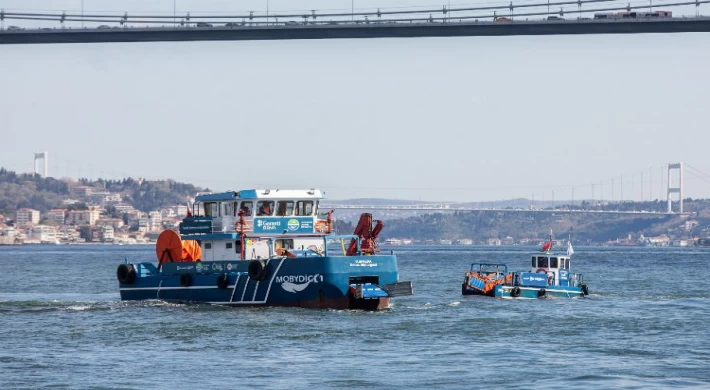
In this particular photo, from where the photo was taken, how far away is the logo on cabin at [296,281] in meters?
41.6

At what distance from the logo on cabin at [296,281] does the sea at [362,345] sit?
779 millimetres

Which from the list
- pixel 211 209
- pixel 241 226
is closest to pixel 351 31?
pixel 211 209

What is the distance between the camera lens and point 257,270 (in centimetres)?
4253

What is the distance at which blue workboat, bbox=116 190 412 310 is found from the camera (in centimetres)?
4172

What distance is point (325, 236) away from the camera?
4412 centimetres

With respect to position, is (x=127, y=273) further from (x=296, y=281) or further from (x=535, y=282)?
(x=535, y=282)

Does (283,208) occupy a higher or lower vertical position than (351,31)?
lower

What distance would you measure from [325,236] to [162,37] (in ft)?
160

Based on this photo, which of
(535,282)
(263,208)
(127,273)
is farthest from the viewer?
(535,282)

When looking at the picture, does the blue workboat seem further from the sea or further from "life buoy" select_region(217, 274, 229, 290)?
the sea

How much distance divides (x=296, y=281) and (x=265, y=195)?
3.84 metres

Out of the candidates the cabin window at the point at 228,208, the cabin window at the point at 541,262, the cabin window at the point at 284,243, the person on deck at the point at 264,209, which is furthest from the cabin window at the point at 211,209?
the cabin window at the point at 541,262

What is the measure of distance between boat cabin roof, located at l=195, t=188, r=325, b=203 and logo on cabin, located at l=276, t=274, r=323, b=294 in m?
3.47

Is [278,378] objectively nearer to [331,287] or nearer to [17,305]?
[331,287]
